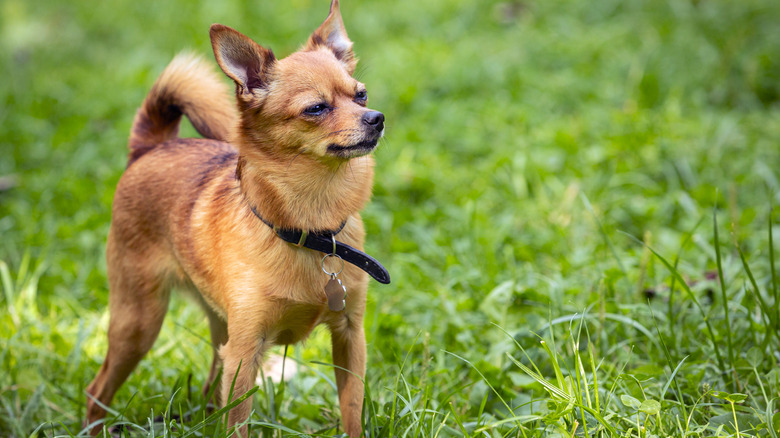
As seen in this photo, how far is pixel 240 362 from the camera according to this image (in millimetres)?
2322

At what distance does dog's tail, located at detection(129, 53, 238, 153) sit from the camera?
3.06 meters

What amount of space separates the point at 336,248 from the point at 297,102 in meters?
0.53

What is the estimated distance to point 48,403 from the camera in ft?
9.95

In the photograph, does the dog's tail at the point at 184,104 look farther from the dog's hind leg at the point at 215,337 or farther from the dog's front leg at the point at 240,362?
the dog's front leg at the point at 240,362

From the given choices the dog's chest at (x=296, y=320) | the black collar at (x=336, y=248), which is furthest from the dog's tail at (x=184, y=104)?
the dog's chest at (x=296, y=320)

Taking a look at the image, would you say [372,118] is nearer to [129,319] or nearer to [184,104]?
[184,104]

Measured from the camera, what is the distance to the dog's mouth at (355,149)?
230 centimetres

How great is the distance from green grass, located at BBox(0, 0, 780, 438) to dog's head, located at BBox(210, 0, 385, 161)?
57 centimetres

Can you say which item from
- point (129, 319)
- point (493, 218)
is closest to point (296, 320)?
point (129, 319)

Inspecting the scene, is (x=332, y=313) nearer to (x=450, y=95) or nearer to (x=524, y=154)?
(x=524, y=154)

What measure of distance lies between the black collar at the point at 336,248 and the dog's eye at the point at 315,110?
1.35 ft

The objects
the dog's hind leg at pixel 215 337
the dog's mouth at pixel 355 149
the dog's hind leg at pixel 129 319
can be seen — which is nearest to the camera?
the dog's mouth at pixel 355 149

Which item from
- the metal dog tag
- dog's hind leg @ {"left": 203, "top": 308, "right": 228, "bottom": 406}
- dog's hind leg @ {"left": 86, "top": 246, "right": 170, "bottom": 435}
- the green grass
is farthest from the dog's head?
dog's hind leg @ {"left": 203, "top": 308, "right": 228, "bottom": 406}

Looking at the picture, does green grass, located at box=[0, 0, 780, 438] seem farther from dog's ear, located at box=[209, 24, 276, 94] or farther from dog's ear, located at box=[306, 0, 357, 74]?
dog's ear, located at box=[209, 24, 276, 94]
